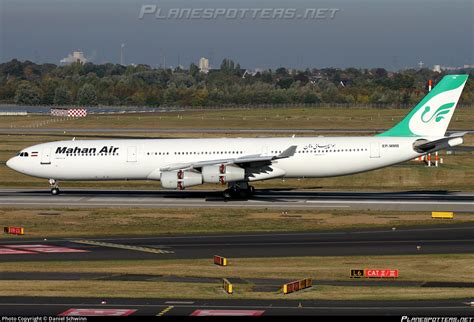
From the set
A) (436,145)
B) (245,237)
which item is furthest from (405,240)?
(436,145)

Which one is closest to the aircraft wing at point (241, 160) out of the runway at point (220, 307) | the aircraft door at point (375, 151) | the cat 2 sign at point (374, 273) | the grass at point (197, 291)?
the aircraft door at point (375, 151)

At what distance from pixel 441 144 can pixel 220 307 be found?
33404 millimetres

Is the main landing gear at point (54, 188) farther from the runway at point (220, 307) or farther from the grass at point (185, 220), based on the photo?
the runway at point (220, 307)

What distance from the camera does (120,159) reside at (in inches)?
2367

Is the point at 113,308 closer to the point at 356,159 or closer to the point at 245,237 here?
the point at 245,237

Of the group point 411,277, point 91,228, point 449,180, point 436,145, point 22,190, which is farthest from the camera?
point 449,180

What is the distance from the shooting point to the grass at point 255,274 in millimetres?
30141

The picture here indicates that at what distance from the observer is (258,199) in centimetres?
6000

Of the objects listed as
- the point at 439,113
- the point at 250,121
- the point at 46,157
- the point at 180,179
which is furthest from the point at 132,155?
the point at 250,121

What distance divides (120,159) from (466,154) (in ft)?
125

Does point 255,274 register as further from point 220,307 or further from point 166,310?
point 166,310

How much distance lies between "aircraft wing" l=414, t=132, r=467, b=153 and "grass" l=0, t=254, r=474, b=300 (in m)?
20.2

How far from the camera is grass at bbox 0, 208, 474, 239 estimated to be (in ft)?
153

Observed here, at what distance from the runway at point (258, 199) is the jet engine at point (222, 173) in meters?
1.63
